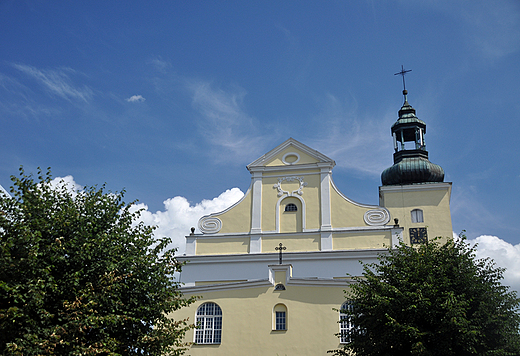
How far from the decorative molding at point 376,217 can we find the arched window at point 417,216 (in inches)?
149

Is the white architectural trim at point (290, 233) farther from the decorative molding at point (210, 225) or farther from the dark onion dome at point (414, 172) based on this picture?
the dark onion dome at point (414, 172)

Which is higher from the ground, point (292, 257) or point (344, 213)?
point (344, 213)

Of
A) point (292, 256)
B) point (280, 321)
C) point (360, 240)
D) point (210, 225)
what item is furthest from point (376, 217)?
point (280, 321)

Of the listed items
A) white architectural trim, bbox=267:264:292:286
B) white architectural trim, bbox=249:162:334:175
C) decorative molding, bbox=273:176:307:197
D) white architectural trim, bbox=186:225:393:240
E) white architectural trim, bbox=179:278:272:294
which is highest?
white architectural trim, bbox=249:162:334:175

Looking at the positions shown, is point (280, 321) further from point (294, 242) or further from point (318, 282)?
point (294, 242)

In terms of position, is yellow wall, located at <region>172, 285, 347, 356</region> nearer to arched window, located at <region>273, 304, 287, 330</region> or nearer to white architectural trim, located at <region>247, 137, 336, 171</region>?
arched window, located at <region>273, 304, 287, 330</region>

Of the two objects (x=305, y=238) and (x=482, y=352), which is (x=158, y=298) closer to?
(x=482, y=352)

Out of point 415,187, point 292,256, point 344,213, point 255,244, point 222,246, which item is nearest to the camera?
point 292,256

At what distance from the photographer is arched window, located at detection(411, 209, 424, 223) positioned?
30062 millimetres

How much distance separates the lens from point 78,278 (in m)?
13.7

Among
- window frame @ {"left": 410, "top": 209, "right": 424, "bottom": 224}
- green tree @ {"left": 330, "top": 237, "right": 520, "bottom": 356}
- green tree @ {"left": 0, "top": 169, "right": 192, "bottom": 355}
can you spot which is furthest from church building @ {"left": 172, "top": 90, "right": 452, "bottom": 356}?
green tree @ {"left": 0, "top": 169, "right": 192, "bottom": 355}

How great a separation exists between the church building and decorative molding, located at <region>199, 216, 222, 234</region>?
0.18 feet

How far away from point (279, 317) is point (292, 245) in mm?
6993

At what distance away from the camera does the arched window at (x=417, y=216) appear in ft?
98.6
